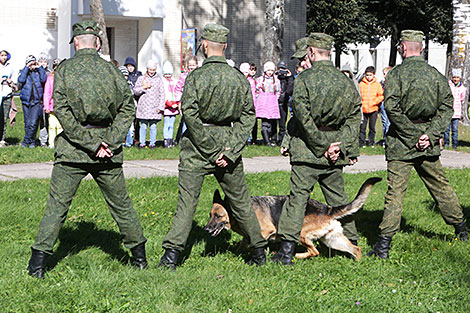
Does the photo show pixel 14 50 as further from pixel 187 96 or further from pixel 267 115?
pixel 187 96

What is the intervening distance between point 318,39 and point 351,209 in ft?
5.19

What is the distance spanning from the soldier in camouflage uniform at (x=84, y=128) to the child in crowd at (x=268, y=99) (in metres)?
9.49

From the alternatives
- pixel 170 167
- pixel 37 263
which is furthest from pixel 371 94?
pixel 37 263

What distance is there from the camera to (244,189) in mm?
6039

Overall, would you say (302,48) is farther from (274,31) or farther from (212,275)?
(274,31)

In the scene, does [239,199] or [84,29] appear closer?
[84,29]

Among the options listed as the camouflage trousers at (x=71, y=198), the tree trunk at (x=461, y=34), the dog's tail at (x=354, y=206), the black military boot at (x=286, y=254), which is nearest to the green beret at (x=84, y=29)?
the camouflage trousers at (x=71, y=198)

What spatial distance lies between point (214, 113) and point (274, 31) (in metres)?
15.1

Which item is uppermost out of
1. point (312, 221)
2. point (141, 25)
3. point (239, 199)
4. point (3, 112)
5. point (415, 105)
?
point (141, 25)

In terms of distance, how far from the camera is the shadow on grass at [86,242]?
20.6 feet

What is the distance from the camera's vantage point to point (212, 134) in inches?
228

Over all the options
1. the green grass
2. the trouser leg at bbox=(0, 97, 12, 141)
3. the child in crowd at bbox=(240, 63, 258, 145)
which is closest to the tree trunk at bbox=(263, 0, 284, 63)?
the child in crowd at bbox=(240, 63, 258, 145)

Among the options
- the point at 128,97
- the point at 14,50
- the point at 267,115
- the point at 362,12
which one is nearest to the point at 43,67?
the point at 267,115

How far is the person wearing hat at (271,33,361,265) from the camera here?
19.7 feet
